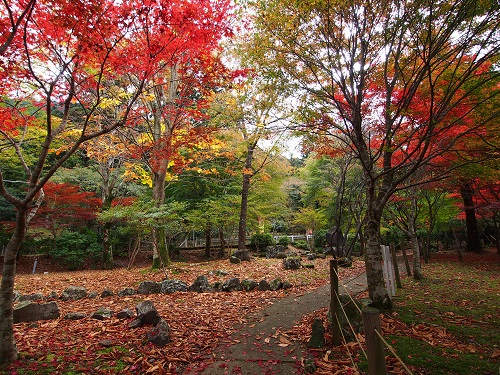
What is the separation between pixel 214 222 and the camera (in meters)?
13.9

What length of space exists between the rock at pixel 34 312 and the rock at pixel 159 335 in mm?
2538

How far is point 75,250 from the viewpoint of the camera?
15.2m

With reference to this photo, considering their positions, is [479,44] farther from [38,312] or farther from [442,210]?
[442,210]

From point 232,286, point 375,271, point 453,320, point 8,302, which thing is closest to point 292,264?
point 232,286

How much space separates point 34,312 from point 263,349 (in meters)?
4.62

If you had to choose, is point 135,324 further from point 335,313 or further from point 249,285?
point 249,285

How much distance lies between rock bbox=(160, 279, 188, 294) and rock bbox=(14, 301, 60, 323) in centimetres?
256

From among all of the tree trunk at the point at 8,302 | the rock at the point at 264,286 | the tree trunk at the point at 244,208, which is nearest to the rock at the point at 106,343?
the tree trunk at the point at 8,302

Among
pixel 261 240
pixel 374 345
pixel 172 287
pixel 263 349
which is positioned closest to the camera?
pixel 374 345

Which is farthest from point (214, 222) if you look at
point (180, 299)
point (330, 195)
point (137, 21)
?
point (137, 21)

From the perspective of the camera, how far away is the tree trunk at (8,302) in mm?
3549

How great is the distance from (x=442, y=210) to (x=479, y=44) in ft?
36.6

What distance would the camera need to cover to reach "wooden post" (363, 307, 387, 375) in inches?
77.4

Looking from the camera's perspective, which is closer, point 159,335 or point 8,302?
point 8,302
